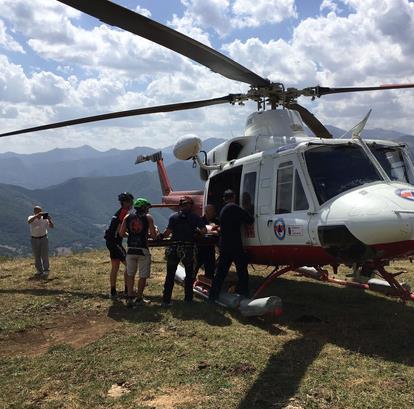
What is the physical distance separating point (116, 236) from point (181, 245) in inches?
56.5

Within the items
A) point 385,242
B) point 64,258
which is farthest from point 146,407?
point 64,258

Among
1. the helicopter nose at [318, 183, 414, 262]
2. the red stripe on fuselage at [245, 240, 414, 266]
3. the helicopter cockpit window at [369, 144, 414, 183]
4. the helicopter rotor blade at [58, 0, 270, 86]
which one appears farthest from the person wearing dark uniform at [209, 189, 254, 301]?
the helicopter cockpit window at [369, 144, 414, 183]

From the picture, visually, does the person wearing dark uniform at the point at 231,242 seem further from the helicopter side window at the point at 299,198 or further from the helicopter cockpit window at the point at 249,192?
the helicopter side window at the point at 299,198

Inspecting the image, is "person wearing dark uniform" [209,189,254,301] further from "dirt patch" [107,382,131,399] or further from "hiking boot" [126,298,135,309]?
"dirt patch" [107,382,131,399]

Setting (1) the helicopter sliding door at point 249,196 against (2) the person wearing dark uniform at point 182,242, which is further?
(2) the person wearing dark uniform at point 182,242

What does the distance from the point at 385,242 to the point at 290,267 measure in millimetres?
2051

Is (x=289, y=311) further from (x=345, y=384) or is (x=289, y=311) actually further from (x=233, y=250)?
(x=345, y=384)

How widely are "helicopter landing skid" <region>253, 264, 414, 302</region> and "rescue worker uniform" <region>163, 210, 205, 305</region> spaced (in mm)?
1340

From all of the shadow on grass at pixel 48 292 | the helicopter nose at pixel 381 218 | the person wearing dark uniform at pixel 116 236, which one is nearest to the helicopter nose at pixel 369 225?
the helicopter nose at pixel 381 218

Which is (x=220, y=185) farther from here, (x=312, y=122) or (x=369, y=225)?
(x=369, y=225)

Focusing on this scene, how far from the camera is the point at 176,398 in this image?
4.48 m

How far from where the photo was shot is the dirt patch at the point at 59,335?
6.13 m

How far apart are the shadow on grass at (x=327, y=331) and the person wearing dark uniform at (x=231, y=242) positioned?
3.55ft

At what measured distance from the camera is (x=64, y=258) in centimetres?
1412
